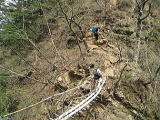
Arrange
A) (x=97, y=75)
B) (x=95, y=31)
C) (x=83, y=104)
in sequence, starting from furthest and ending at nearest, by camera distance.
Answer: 1. (x=95, y=31)
2. (x=97, y=75)
3. (x=83, y=104)

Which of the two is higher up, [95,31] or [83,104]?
[95,31]

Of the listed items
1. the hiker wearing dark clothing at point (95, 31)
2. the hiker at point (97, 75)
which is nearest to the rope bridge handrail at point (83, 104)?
the hiker at point (97, 75)

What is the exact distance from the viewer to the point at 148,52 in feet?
52.0

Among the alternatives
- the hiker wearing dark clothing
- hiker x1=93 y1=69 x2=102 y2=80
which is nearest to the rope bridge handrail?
hiker x1=93 y1=69 x2=102 y2=80

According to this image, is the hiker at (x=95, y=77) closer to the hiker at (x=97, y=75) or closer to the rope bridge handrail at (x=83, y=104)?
the hiker at (x=97, y=75)

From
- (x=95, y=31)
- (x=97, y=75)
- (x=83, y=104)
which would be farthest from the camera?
(x=95, y=31)

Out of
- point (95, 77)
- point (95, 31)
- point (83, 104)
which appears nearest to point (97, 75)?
point (95, 77)

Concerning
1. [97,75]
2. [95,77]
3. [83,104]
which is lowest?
[83,104]

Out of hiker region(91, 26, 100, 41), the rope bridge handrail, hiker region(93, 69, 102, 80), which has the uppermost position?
hiker region(91, 26, 100, 41)

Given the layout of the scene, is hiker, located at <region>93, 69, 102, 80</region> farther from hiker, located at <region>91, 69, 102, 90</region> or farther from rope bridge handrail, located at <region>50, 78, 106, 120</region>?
rope bridge handrail, located at <region>50, 78, 106, 120</region>

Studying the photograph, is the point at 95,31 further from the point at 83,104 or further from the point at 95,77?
the point at 83,104

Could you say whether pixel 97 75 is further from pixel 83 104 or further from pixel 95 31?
pixel 95 31

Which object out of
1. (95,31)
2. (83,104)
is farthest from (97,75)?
(95,31)

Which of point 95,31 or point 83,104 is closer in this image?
point 83,104
